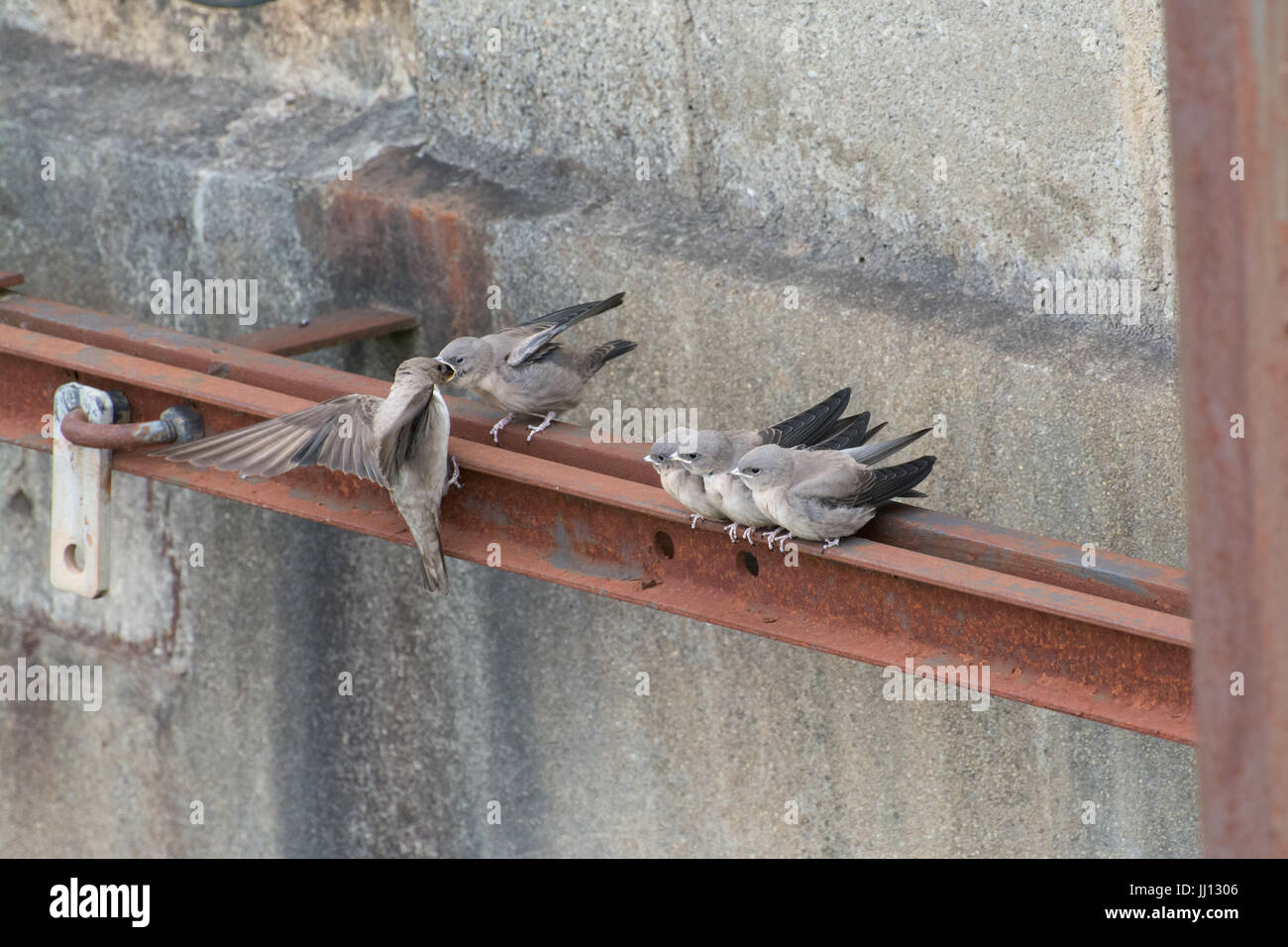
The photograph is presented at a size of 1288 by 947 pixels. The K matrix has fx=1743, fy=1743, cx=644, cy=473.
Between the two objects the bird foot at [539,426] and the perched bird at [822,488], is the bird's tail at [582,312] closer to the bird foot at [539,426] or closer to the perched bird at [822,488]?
the bird foot at [539,426]

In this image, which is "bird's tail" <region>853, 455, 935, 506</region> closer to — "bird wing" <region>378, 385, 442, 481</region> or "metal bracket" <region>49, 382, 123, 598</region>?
"bird wing" <region>378, 385, 442, 481</region>

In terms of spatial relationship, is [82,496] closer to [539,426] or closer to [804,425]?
[539,426]

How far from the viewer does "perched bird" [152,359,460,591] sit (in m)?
3.75

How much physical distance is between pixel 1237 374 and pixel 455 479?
8.51 ft

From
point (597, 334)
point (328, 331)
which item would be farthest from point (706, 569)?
point (328, 331)

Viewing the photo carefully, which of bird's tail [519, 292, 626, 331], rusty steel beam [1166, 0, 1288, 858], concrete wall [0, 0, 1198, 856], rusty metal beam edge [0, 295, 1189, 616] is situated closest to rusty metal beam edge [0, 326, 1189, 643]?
rusty metal beam edge [0, 295, 1189, 616]

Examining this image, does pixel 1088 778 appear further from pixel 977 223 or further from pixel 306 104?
pixel 306 104

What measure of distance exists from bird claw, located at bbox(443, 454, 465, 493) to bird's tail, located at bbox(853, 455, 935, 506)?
0.99m

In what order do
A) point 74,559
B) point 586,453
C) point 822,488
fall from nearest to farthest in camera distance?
point 822,488
point 586,453
point 74,559

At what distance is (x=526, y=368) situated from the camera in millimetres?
4227

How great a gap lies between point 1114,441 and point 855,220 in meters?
1.03

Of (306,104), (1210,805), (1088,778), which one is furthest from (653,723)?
(1210,805)

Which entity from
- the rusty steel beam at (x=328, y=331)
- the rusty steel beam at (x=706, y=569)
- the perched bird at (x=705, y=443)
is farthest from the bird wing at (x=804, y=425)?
the rusty steel beam at (x=328, y=331)

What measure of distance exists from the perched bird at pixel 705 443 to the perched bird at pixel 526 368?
0.50m
